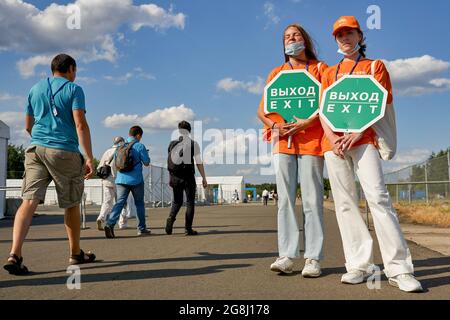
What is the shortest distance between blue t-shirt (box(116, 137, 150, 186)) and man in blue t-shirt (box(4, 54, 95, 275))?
137 inches

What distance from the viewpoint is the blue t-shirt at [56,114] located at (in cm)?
453

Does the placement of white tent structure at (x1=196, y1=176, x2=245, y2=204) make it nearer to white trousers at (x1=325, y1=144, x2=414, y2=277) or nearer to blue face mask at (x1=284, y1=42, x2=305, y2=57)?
blue face mask at (x1=284, y1=42, x2=305, y2=57)

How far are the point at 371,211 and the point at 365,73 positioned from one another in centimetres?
112

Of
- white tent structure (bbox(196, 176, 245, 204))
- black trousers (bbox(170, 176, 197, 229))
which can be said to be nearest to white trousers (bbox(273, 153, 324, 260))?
black trousers (bbox(170, 176, 197, 229))

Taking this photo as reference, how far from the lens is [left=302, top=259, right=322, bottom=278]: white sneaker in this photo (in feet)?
13.0

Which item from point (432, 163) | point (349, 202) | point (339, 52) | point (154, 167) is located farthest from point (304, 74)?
point (154, 167)

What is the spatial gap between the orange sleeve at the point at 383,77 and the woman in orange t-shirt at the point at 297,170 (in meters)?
0.57

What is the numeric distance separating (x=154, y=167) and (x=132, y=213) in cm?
1407

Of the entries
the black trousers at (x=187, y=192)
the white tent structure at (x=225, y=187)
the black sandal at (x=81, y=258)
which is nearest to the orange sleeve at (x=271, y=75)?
the black sandal at (x=81, y=258)

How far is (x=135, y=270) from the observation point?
4.50m

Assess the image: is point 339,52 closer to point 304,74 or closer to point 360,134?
point 304,74

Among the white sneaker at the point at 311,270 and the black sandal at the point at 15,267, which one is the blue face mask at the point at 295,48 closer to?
the white sneaker at the point at 311,270

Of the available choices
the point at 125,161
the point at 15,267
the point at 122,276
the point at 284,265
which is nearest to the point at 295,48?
the point at 284,265

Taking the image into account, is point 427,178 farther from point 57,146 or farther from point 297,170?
point 57,146
